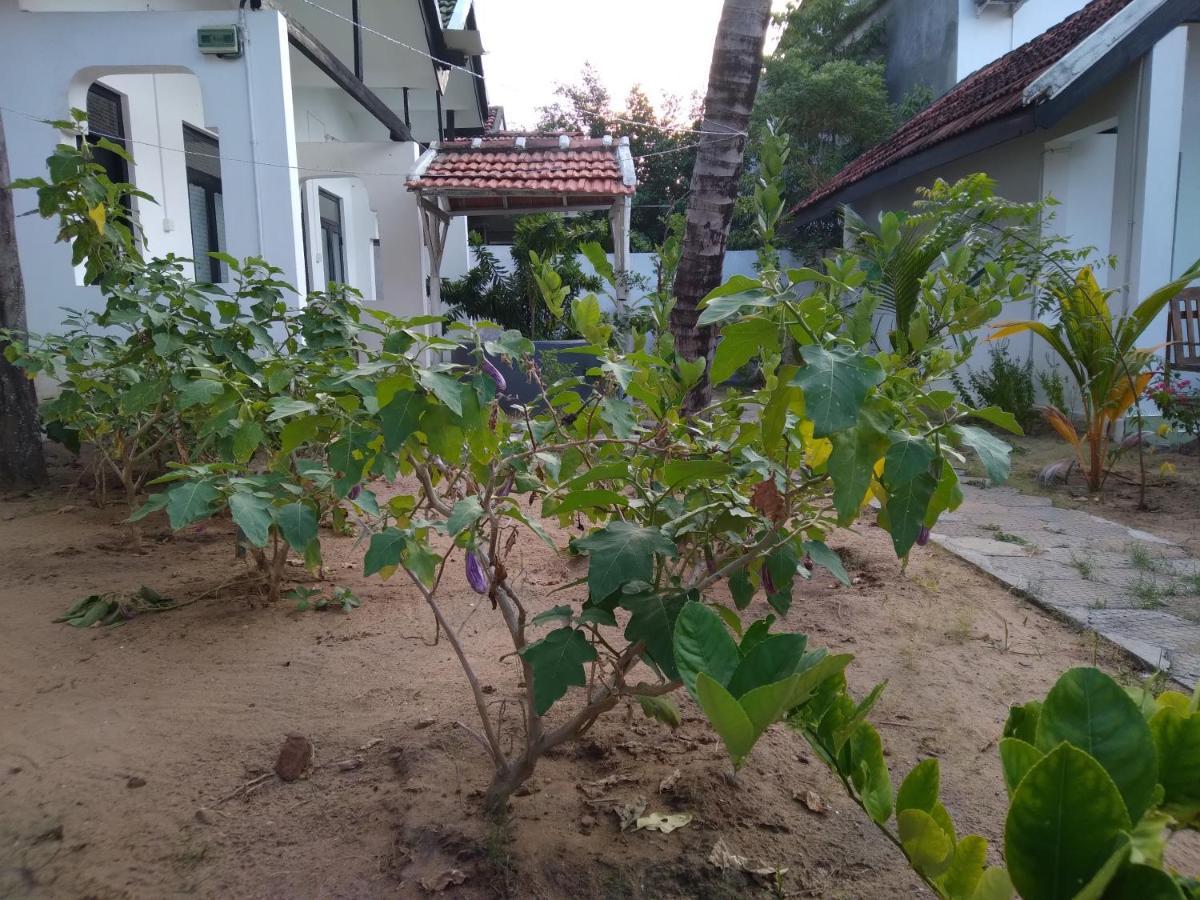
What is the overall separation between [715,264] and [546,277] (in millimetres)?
2479

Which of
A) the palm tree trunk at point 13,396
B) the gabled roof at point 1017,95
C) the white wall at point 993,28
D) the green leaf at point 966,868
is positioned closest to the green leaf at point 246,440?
the green leaf at point 966,868

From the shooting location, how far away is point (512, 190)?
898cm

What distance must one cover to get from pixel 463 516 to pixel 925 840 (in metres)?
0.79

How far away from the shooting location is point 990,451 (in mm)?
1143

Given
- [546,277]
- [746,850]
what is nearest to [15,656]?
[546,277]

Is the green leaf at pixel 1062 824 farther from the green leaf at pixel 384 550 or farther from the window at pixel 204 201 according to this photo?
the window at pixel 204 201

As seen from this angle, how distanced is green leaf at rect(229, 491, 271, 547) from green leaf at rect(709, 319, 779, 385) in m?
0.76

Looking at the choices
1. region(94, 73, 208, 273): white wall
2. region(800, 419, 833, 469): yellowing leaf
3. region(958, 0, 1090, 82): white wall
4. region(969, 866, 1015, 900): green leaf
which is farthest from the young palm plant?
region(958, 0, 1090, 82): white wall

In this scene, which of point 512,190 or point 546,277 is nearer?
point 546,277

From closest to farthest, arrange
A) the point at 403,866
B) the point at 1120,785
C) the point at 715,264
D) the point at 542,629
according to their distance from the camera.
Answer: the point at 1120,785 < the point at 403,866 < the point at 542,629 < the point at 715,264

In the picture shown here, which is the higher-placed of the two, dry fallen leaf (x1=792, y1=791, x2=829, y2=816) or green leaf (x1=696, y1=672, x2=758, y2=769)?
green leaf (x1=696, y1=672, x2=758, y2=769)

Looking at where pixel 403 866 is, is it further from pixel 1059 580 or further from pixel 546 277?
pixel 1059 580

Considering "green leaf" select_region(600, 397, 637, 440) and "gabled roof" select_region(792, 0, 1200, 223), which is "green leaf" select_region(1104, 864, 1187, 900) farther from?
"gabled roof" select_region(792, 0, 1200, 223)

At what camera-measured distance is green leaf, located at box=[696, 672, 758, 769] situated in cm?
81
